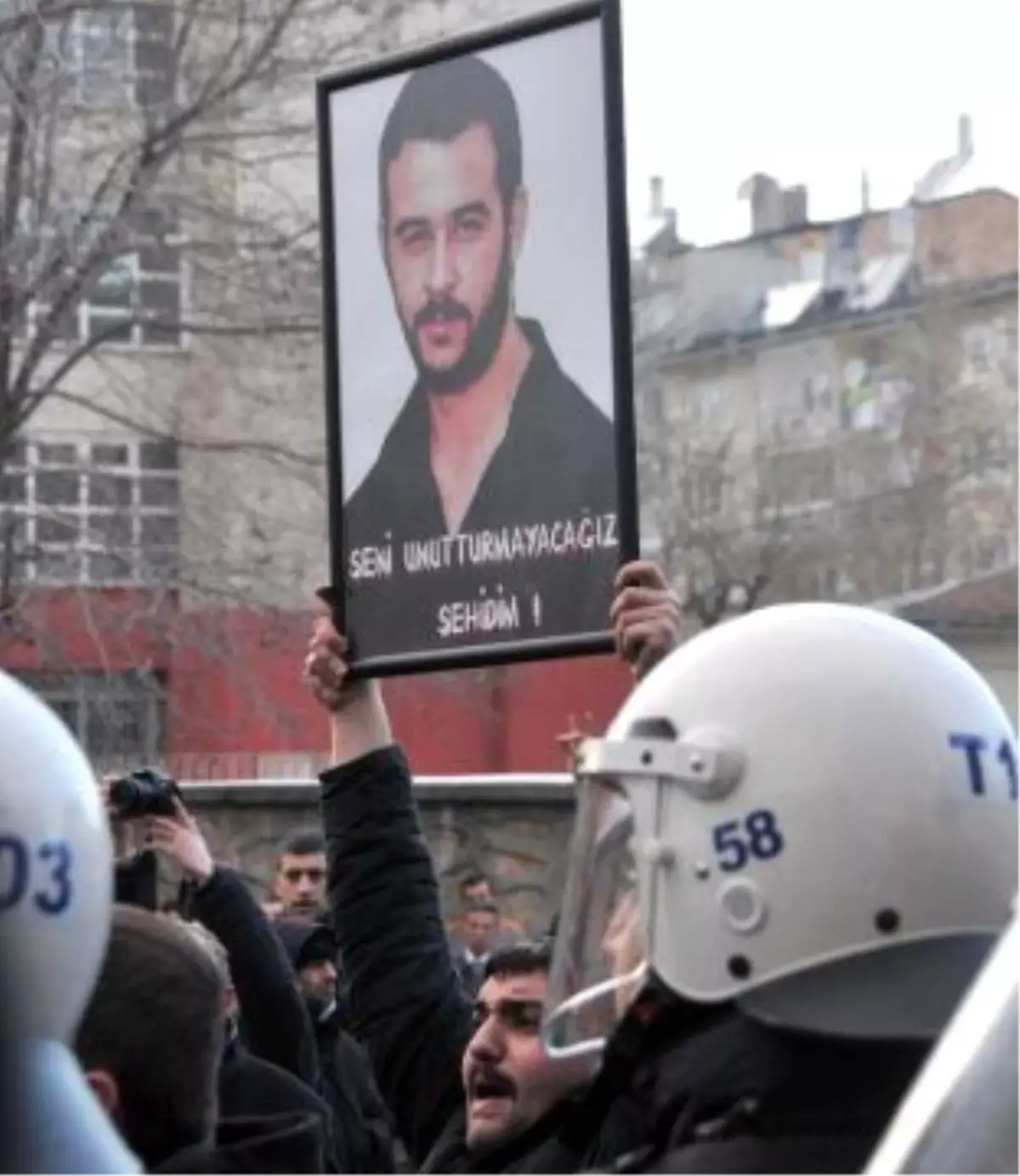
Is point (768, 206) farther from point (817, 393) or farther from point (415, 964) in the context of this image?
point (415, 964)

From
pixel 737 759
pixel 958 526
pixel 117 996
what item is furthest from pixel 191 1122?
pixel 958 526

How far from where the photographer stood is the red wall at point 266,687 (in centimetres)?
2067

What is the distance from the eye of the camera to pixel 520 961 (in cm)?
466

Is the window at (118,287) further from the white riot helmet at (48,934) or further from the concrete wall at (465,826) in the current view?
the white riot helmet at (48,934)

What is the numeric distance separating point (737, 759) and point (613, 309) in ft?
5.60

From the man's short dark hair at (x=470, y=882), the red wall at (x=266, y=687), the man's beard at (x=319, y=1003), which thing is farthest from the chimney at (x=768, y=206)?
the man's beard at (x=319, y=1003)

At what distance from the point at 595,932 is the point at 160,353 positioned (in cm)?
1790

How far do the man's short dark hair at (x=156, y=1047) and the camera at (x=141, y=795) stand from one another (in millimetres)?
2171

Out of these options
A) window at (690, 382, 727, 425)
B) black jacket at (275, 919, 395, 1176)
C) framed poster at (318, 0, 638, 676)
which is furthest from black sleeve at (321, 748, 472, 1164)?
window at (690, 382, 727, 425)

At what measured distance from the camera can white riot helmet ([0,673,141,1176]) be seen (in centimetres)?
236

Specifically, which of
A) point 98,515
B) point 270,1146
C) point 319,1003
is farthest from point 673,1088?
point 98,515

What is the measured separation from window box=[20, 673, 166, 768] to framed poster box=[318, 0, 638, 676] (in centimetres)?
1607

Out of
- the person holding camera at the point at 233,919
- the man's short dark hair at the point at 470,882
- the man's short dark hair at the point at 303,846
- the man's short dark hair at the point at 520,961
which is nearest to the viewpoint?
the man's short dark hair at the point at 520,961

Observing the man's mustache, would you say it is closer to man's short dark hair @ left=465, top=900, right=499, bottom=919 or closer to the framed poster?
the framed poster
